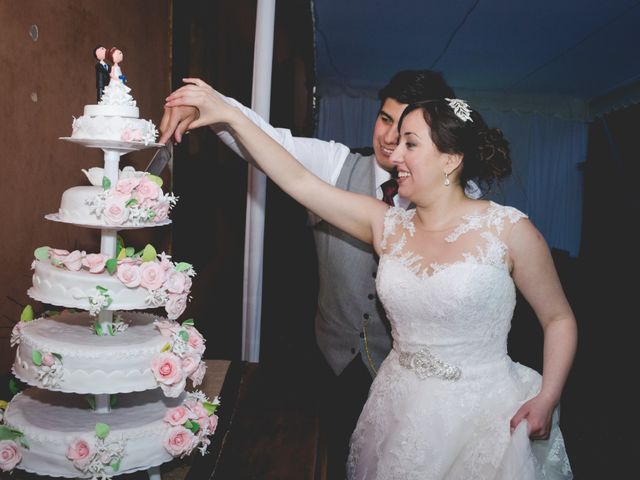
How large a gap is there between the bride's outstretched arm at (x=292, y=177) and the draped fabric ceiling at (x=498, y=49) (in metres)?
4.21

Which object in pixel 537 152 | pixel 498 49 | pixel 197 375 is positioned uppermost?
pixel 498 49

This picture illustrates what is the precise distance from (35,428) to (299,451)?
79 cm

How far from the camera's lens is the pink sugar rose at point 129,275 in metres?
1.36


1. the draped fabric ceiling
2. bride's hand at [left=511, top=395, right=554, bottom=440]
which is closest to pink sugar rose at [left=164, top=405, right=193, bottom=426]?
bride's hand at [left=511, top=395, right=554, bottom=440]

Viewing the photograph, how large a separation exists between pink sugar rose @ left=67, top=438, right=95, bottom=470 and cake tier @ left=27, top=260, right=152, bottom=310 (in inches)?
11.7

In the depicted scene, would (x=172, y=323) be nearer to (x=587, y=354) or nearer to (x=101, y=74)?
(x=101, y=74)

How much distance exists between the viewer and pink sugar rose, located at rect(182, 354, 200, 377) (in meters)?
1.43

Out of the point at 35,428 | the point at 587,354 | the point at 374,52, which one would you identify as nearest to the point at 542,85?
the point at 374,52

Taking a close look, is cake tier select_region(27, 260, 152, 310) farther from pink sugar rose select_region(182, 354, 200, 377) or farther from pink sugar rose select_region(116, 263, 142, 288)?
pink sugar rose select_region(182, 354, 200, 377)

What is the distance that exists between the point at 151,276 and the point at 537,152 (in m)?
11.2

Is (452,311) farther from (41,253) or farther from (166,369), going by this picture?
(41,253)

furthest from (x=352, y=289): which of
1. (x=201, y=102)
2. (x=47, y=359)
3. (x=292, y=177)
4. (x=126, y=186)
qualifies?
(x=47, y=359)

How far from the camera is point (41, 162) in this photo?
1712 mm

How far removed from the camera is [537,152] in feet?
37.6
